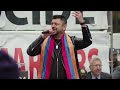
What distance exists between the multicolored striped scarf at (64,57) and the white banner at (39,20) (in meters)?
0.23

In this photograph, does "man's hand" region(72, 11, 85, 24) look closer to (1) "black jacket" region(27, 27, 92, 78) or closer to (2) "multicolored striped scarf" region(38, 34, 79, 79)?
(1) "black jacket" region(27, 27, 92, 78)

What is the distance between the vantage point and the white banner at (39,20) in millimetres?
5133

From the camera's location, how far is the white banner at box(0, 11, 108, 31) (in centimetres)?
513

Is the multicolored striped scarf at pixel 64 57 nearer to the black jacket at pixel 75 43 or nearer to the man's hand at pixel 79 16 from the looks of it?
the black jacket at pixel 75 43

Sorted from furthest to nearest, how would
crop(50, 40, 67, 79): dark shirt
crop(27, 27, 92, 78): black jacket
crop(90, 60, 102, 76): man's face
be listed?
crop(90, 60, 102, 76): man's face → crop(27, 27, 92, 78): black jacket → crop(50, 40, 67, 79): dark shirt

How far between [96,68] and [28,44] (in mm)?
919

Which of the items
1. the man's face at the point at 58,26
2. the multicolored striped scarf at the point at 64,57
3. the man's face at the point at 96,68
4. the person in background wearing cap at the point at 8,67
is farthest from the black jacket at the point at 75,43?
the person in background wearing cap at the point at 8,67

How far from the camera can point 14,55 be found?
5.16m

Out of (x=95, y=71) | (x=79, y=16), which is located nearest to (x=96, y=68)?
(x=95, y=71)

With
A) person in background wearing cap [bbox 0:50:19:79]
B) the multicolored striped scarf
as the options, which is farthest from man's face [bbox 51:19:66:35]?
person in background wearing cap [bbox 0:50:19:79]

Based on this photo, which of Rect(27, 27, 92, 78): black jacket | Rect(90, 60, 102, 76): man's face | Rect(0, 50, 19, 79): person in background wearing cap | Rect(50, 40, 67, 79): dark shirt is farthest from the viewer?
Rect(90, 60, 102, 76): man's face

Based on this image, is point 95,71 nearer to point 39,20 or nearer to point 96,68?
point 96,68

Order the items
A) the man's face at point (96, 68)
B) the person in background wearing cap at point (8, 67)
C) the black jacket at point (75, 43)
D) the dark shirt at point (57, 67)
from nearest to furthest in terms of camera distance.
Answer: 1. the person in background wearing cap at point (8, 67)
2. the dark shirt at point (57, 67)
3. the black jacket at point (75, 43)
4. the man's face at point (96, 68)

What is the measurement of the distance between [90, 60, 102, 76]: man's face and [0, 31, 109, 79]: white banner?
0.06m
